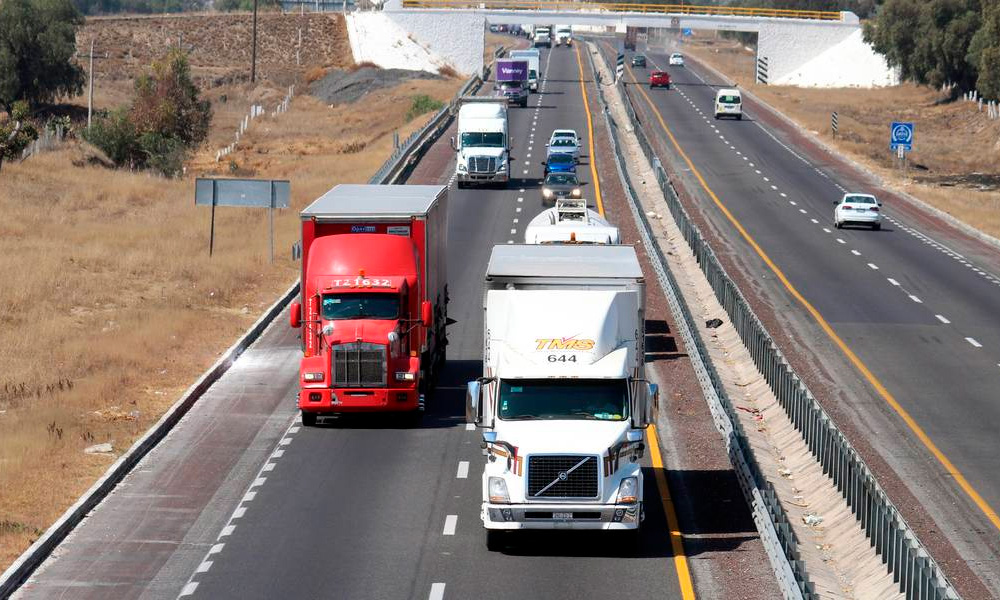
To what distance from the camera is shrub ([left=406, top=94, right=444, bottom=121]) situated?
108 metres

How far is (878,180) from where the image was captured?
80062mm

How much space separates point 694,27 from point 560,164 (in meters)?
74.6

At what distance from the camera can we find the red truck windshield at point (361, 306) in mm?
28047

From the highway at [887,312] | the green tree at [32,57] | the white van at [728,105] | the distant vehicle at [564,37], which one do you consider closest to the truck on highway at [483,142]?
the highway at [887,312]

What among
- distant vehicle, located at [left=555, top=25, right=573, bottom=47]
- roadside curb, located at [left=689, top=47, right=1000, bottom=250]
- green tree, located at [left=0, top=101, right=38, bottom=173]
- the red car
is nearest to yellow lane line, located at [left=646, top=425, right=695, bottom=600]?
roadside curb, located at [left=689, top=47, right=1000, bottom=250]

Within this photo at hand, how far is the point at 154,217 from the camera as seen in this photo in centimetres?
6219

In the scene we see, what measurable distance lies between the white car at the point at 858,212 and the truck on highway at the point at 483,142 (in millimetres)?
15752

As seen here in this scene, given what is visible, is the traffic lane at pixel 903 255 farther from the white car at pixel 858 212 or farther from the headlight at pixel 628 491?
the headlight at pixel 628 491

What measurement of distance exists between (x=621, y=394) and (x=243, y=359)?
16712 mm

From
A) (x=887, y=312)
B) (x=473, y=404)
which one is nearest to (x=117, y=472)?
(x=473, y=404)

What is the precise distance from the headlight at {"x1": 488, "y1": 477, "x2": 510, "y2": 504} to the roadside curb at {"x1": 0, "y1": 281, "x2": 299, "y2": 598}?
21.2 ft

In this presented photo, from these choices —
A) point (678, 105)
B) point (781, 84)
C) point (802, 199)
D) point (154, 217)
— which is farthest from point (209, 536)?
point (781, 84)

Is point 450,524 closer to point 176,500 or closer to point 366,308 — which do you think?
point 176,500

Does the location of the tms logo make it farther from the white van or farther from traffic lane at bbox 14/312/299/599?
the white van
